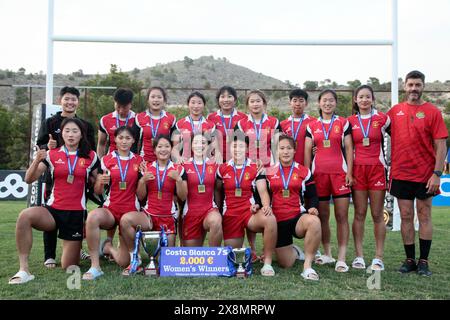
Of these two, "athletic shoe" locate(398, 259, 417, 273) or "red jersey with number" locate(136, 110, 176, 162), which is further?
"red jersey with number" locate(136, 110, 176, 162)

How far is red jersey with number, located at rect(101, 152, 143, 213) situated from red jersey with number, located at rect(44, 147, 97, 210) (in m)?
0.22

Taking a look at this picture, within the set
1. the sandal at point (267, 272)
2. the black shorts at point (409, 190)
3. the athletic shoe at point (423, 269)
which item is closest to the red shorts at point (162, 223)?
the sandal at point (267, 272)

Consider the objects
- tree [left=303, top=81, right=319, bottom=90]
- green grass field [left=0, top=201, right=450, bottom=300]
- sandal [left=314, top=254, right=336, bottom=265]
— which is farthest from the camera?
tree [left=303, top=81, right=319, bottom=90]

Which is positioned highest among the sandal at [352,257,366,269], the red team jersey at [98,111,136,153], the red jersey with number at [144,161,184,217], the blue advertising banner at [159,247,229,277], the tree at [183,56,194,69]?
the tree at [183,56,194,69]

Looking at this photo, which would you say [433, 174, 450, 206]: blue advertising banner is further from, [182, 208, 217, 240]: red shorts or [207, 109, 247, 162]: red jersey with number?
[182, 208, 217, 240]: red shorts

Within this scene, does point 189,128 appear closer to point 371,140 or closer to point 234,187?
point 234,187

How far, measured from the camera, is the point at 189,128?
4.82m

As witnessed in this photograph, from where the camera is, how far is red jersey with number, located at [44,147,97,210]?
4.10 m

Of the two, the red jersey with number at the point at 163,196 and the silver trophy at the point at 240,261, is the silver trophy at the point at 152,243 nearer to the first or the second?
the red jersey with number at the point at 163,196

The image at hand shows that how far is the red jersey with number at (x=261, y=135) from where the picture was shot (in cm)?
468

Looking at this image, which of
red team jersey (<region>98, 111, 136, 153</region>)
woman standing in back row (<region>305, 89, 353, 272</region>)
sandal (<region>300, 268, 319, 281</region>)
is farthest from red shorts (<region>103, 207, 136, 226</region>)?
woman standing in back row (<region>305, 89, 353, 272</region>)

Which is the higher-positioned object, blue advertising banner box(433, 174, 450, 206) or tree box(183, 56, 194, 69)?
tree box(183, 56, 194, 69)
